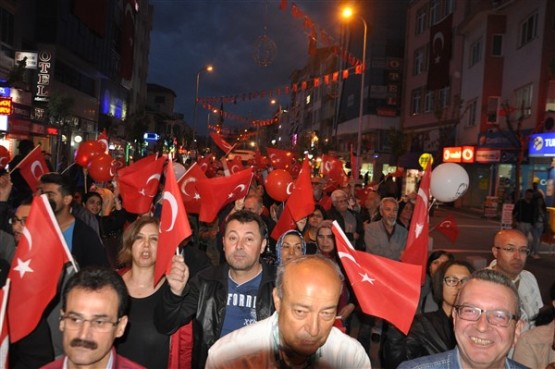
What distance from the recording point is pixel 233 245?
13.0 ft

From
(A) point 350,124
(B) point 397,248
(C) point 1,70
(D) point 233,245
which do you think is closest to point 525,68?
(B) point 397,248

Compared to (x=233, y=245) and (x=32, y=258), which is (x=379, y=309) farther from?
(x=32, y=258)

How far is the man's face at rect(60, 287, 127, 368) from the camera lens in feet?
8.66

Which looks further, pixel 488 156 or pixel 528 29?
pixel 488 156

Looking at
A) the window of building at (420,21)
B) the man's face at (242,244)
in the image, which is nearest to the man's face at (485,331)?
the man's face at (242,244)

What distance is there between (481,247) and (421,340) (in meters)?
14.9

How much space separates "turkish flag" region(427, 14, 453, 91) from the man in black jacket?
36375 millimetres

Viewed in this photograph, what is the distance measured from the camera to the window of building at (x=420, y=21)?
42750 mm

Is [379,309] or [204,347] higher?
[379,309]

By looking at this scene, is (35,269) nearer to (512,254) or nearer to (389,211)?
(512,254)

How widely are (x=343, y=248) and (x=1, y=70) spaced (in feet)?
82.6

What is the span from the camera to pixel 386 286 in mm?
4125

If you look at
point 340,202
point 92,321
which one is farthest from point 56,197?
point 340,202

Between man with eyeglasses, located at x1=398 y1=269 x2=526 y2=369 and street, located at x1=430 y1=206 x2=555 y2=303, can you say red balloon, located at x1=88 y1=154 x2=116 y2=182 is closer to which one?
street, located at x1=430 y1=206 x2=555 y2=303
